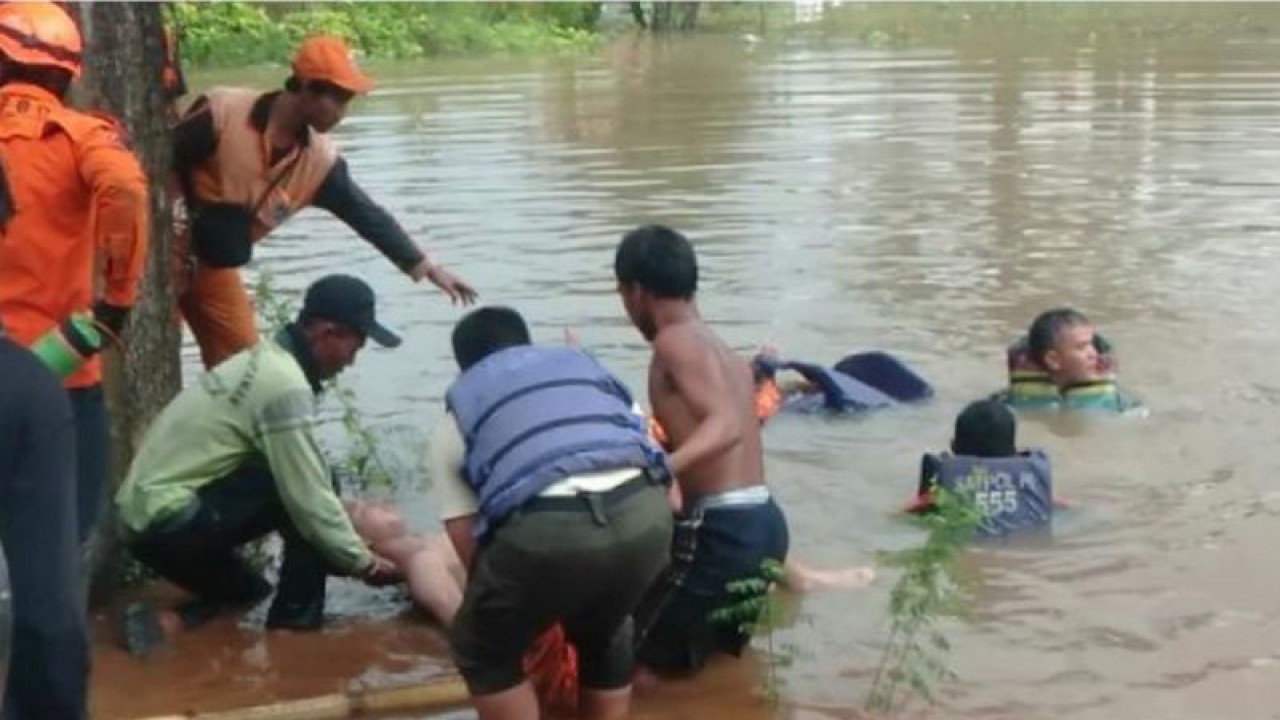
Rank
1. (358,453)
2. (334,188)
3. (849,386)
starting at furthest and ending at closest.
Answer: (849,386)
(358,453)
(334,188)

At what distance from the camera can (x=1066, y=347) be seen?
977 cm

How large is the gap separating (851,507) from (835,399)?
1.56 m

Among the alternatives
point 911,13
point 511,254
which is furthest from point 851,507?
point 911,13

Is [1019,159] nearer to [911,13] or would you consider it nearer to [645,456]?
[645,456]

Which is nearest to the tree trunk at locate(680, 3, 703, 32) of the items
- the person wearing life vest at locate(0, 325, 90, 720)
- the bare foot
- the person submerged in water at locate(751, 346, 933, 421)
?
the person submerged in water at locate(751, 346, 933, 421)

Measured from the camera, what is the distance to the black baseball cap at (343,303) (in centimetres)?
659

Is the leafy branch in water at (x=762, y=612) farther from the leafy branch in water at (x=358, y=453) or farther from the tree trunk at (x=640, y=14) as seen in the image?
the tree trunk at (x=640, y=14)

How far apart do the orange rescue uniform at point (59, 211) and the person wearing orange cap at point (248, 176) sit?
164 centimetres

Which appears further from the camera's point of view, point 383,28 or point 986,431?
point 383,28

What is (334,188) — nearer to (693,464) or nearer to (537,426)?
(693,464)

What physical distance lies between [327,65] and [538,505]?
2669mm

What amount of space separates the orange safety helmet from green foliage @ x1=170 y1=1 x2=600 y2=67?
28.5 meters

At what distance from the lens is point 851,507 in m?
8.56

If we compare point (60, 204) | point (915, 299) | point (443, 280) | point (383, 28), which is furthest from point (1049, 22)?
point (60, 204)
